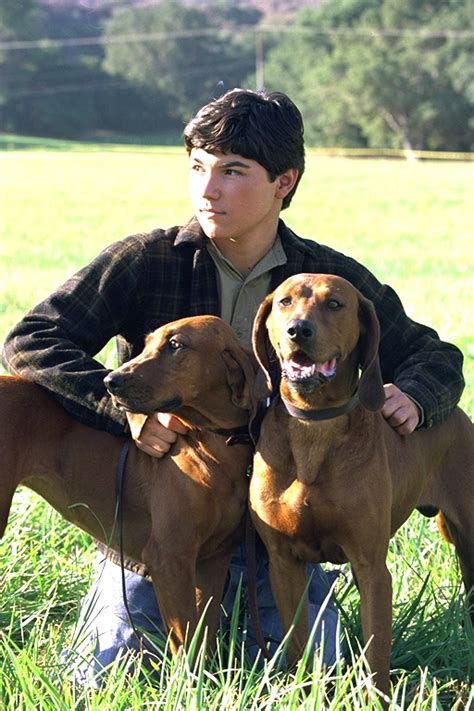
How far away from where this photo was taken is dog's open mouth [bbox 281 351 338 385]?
9.68ft

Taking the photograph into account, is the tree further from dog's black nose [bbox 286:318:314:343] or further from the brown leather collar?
dog's black nose [bbox 286:318:314:343]

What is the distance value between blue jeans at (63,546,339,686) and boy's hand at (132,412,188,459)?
551 millimetres

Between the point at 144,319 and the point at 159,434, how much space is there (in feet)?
1.89

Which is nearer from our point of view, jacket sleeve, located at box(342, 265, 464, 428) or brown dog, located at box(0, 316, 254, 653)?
brown dog, located at box(0, 316, 254, 653)

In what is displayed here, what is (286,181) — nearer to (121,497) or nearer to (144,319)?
(144,319)

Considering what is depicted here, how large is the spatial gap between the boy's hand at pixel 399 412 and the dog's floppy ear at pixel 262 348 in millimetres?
489

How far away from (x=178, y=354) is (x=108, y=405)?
426mm

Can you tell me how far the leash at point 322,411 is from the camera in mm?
3109

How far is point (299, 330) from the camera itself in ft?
9.43

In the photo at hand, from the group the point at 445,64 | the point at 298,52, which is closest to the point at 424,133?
the point at 445,64

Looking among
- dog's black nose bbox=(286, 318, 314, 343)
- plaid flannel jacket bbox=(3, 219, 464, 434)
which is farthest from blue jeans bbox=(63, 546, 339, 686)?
dog's black nose bbox=(286, 318, 314, 343)

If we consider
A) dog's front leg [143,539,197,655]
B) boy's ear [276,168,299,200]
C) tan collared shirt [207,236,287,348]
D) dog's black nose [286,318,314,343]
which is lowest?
dog's front leg [143,539,197,655]

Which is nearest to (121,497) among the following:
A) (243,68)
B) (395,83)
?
(395,83)

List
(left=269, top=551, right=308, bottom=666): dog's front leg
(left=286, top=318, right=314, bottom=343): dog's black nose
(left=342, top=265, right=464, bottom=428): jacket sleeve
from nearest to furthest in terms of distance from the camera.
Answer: (left=286, top=318, right=314, bottom=343): dog's black nose → (left=269, top=551, right=308, bottom=666): dog's front leg → (left=342, top=265, right=464, bottom=428): jacket sleeve
